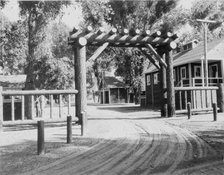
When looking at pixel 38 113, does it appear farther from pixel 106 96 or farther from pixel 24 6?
pixel 106 96

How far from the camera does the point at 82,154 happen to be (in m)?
5.27

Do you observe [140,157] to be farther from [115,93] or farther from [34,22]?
[115,93]

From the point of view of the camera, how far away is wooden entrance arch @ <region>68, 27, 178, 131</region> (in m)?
9.59

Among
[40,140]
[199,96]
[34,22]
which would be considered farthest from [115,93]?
[40,140]

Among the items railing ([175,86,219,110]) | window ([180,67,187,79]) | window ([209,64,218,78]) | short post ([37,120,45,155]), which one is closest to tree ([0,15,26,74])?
railing ([175,86,219,110])

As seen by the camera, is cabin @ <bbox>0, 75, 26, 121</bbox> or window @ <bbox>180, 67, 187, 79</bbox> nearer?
cabin @ <bbox>0, 75, 26, 121</bbox>

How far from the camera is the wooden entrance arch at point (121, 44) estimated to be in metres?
9.59

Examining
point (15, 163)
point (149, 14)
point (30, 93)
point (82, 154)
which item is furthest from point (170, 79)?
point (149, 14)

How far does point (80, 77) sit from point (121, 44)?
280cm

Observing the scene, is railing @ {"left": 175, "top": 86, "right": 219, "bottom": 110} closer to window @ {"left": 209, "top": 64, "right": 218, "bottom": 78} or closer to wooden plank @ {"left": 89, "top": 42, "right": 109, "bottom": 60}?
wooden plank @ {"left": 89, "top": 42, "right": 109, "bottom": 60}

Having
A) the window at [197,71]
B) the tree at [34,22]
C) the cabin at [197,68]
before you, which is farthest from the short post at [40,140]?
the window at [197,71]

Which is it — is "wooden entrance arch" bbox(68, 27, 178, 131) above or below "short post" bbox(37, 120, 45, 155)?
above

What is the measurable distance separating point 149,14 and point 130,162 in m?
32.2

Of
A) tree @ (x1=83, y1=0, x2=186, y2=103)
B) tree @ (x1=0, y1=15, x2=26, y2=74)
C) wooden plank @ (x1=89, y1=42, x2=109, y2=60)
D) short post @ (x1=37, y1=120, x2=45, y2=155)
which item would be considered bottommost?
short post @ (x1=37, y1=120, x2=45, y2=155)
